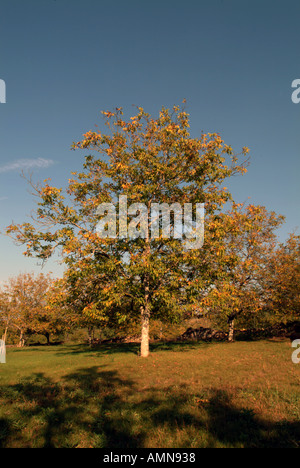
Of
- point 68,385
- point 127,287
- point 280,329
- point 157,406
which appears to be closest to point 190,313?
point 127,287

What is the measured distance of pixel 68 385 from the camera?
1064 centimetres

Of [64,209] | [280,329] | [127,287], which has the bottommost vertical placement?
[280,329]

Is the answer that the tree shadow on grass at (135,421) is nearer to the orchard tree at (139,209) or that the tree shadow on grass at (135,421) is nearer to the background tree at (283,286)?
the orchard tree at (139,209)

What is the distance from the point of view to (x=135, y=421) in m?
6.39

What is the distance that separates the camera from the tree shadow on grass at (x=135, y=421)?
5.27 meters

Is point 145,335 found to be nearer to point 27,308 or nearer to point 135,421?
point 135,421

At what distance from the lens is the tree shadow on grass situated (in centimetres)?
527

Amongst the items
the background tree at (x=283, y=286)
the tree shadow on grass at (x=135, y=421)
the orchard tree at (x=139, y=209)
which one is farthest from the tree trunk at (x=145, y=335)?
the background tree at (x=283, y=286)

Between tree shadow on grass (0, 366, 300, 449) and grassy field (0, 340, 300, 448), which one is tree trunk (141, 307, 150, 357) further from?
tree shadow on grass (0, 366, 300, 449)

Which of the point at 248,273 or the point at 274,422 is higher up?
the point at 248,273

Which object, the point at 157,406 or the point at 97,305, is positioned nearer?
the point at 157,406

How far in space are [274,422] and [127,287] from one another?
13837 millimetres

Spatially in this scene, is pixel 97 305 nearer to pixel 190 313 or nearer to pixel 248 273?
pixel 190 313

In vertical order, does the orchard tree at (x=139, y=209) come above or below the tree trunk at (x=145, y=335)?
above
